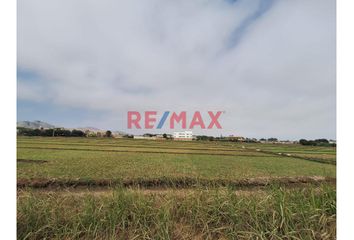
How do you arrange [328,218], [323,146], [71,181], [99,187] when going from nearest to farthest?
1. [328,218]
2. [99,187]
3. [71,181]
4. [323,146]

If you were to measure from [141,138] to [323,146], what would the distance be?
102 ft

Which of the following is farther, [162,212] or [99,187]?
[99,187]

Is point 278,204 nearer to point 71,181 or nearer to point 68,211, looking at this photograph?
point 68,211

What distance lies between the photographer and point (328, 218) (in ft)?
6.86

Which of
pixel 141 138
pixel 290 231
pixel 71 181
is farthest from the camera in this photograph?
pixel 141 138

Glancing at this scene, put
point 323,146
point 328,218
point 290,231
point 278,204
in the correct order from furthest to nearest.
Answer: point 323,146 < point 278,204 < point 328,218 < point 290,231

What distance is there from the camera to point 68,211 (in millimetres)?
2326
